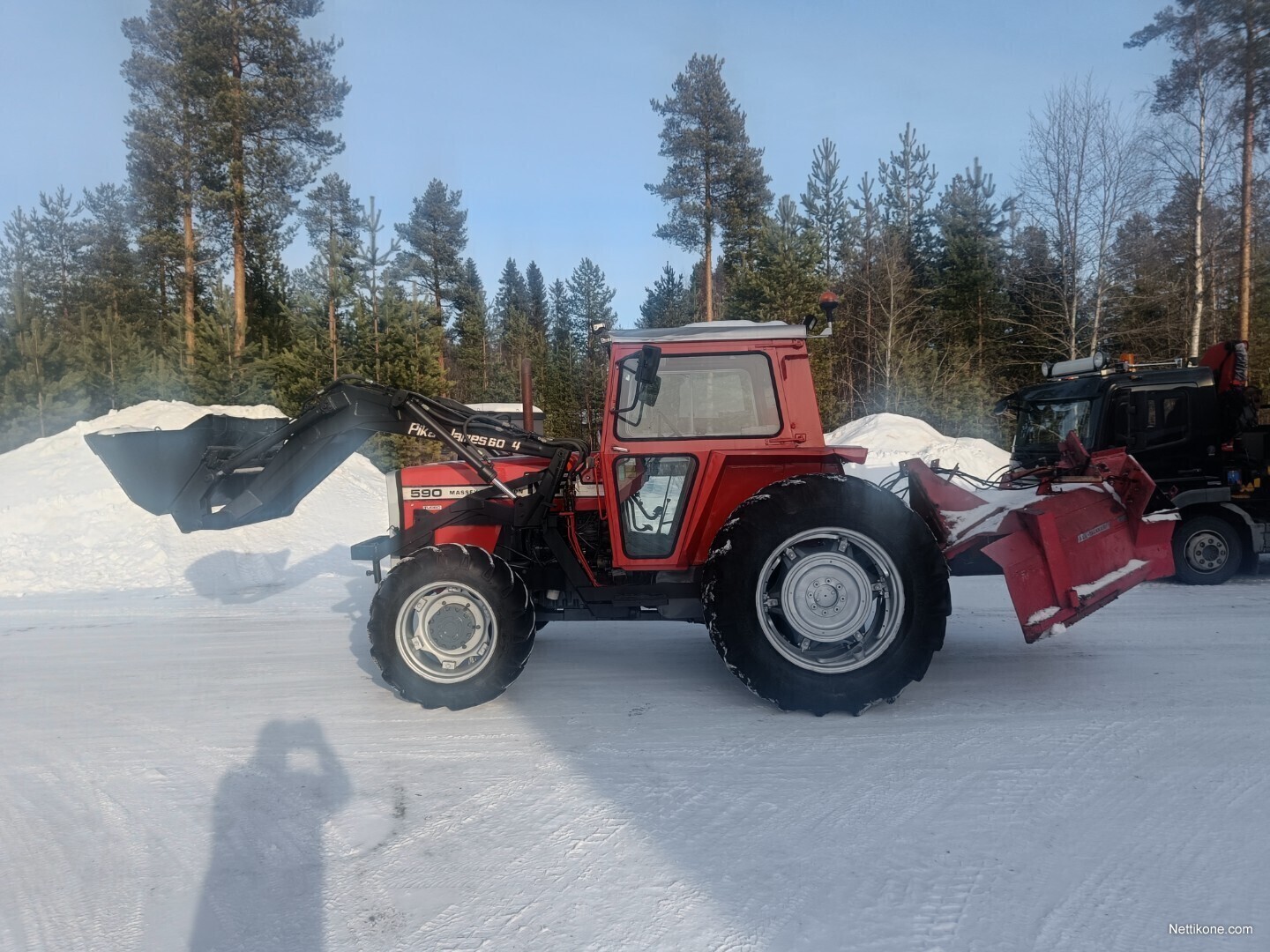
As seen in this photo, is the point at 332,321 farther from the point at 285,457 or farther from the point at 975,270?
the point at 975,270

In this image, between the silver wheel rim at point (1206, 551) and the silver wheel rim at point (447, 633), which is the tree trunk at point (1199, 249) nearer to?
the silver wheel rim at point (1206, 551)

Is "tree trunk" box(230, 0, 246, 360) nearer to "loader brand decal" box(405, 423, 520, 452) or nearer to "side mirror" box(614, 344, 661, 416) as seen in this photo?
"loader brand decal" box(405, 423, 520, 452)

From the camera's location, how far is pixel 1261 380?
20891 mm

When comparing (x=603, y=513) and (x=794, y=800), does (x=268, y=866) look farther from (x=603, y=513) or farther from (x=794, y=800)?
(x=603, y=513)

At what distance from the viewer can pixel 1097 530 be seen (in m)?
4.78

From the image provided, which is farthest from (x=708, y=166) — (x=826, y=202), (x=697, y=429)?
(x=697, y=429)

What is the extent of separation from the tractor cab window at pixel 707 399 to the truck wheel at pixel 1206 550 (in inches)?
222

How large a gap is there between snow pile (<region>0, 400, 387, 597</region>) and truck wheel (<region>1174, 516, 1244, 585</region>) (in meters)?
8.69

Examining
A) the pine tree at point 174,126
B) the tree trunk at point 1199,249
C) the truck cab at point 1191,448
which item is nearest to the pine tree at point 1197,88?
the tree trunk at point 1199,249

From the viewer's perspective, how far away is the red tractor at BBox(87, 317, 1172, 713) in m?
4.30

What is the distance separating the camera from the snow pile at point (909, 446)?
16250 mm

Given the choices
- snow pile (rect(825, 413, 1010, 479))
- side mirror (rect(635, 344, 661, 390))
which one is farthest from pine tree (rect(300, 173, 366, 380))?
side mirror (rect(635, 344, 661, 390))

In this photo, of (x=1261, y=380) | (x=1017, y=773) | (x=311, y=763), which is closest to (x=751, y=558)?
(x=1017, y=773)

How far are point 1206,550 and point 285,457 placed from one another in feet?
27.3
